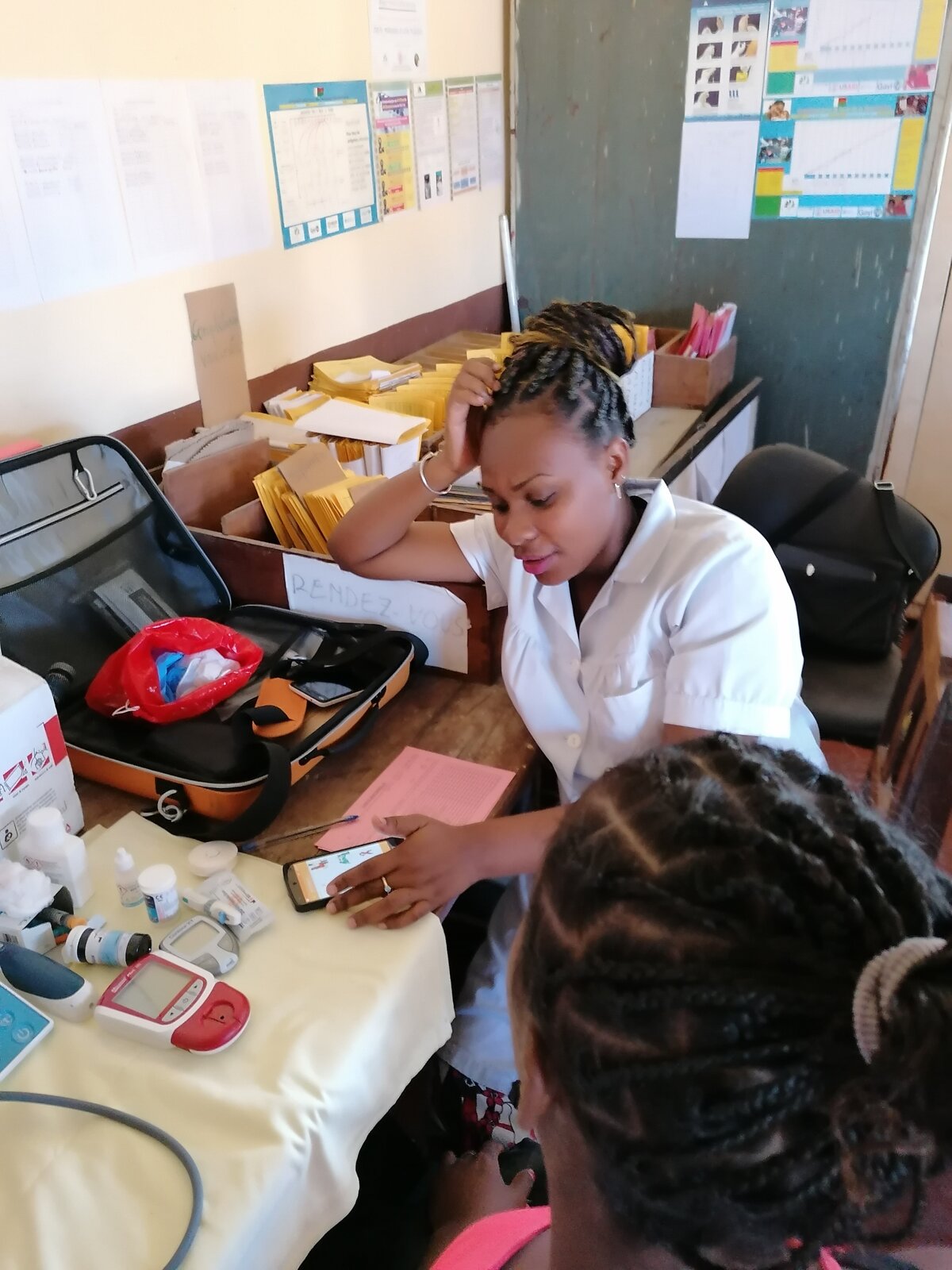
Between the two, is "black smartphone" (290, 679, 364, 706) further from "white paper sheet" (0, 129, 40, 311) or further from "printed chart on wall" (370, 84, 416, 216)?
"printed chart on wall" (370, 84, 416, 216)

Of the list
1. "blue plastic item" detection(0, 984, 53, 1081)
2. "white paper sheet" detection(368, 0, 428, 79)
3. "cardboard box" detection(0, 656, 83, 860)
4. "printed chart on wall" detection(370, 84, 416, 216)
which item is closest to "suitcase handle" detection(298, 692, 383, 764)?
"cardboard box" detection(0, 656, 83, 860)

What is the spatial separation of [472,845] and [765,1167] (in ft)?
1.82

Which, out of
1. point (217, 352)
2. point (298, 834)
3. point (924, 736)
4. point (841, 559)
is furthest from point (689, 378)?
point (298, 834)

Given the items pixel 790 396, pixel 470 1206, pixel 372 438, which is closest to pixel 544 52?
pixel 790 396

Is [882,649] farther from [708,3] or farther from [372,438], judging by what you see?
[708,3]

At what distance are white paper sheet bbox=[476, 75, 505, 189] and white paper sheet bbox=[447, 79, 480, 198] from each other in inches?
0.9

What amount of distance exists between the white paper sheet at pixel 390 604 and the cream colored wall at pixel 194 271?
0.44 meters

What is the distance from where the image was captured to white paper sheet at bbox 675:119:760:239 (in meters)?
2.28

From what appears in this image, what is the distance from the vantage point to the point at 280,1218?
2.23ft

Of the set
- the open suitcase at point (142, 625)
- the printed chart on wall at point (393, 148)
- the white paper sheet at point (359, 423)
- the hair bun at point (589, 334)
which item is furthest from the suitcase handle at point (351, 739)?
the printed chart on wall at point (393, 148)

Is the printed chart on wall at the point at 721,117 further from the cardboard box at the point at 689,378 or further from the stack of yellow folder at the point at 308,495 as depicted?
the stack of yellow folder at the point at 308,495

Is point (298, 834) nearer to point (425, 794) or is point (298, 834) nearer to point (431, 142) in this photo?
point (425, 794)

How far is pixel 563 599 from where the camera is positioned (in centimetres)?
117

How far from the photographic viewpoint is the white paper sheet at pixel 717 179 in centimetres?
228
